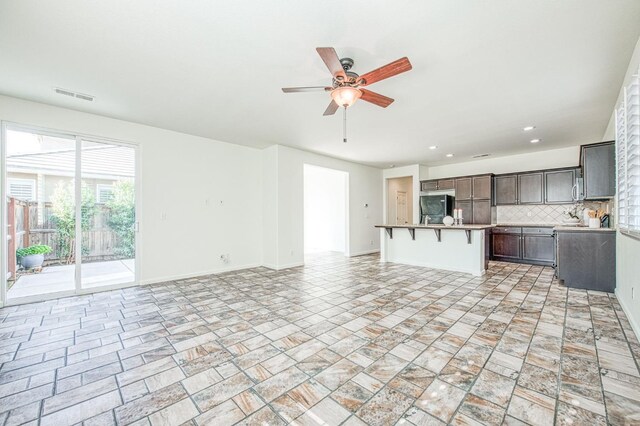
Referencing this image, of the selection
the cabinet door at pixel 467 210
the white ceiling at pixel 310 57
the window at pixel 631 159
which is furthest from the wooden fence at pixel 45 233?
the cabinet door at pixel 467 210

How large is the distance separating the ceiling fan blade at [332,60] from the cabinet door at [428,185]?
6340mm

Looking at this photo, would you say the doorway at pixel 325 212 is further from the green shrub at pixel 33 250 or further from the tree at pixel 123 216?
the green shrub at pixel 33 250

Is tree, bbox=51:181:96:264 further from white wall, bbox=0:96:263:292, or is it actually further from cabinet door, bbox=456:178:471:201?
cabinet door, bbox=456:178:471:201

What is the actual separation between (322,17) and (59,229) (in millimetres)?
4703

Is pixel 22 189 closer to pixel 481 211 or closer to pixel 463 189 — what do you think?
pixel 463 189

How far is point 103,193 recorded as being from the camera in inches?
173

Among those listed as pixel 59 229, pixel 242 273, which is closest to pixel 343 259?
pixel 242 273

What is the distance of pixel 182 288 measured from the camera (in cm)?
437

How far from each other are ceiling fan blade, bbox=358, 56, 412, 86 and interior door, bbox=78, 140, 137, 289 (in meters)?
4.23

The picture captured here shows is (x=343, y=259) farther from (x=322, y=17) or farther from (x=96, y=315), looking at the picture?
(x=322, y=17)

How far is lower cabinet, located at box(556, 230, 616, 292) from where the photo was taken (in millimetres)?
3840

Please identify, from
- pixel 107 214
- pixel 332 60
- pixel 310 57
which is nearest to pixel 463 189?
pixel 310 57

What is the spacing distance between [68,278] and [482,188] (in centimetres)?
872

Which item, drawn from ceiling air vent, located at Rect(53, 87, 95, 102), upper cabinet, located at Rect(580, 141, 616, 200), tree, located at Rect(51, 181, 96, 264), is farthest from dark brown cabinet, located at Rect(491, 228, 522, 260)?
tree, located at Rect(51, 181, 96, 264)
